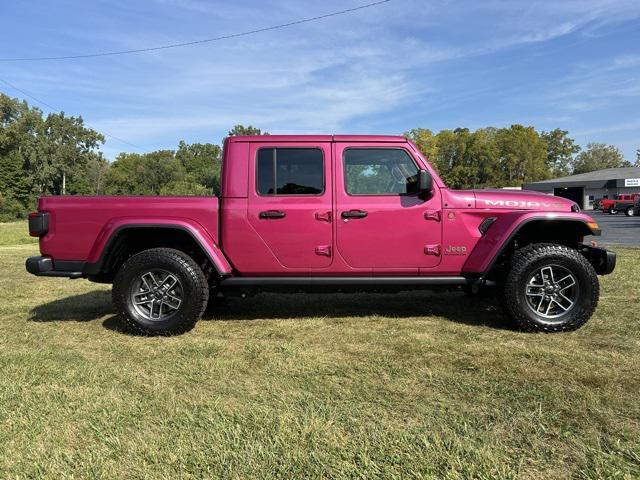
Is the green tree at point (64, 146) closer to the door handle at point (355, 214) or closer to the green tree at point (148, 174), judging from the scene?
the green tree at point (148, 174)

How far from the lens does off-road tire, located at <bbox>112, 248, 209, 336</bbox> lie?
179 inches

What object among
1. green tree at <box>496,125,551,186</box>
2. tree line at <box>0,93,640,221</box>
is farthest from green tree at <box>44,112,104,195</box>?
green tree at <box>496,125,551,186</box>

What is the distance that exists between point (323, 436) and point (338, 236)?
2320 millimetres

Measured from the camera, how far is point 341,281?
464 cm

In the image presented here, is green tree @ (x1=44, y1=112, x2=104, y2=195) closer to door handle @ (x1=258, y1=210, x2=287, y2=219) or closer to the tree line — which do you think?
the tree line

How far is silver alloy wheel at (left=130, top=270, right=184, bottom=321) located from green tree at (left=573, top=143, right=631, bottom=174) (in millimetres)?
102411

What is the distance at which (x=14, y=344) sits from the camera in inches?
171

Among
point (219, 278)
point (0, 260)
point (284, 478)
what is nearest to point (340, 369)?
point (284, 478)

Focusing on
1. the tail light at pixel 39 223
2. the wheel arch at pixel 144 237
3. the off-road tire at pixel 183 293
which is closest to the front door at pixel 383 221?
the wheel arch at pixel 144 237

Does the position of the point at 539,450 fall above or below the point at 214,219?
below

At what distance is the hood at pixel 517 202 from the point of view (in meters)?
4.71

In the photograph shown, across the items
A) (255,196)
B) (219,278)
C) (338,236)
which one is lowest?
(219,278)

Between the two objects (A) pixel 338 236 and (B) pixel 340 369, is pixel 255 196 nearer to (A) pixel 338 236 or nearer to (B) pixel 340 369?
(A) pixel 338 236

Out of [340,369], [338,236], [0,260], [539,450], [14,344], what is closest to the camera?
[539,450]
